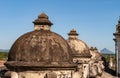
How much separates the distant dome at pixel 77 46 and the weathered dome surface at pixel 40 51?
33.3ft

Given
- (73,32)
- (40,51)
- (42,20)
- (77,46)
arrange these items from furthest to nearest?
(73,32) < (77,46) < (42,20) < (40,51)

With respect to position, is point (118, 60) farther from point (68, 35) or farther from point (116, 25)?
point (68, 35)

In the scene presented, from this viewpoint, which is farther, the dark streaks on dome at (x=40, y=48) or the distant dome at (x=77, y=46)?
the distant dome at (x=77, y=46)

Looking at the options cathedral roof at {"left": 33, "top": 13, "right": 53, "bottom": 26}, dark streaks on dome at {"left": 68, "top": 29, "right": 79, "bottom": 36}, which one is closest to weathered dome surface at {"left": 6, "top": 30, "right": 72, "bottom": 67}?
cathedral roof at {"left": 33, "top": 13, "right": 53, "bottom": 26}

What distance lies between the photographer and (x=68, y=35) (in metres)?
24.8

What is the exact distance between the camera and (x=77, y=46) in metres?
23.7

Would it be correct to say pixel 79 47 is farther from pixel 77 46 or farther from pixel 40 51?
pixel 40 51

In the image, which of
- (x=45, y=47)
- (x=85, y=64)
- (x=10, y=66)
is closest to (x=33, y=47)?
(x=45, y=47)

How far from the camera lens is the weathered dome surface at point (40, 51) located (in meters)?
12.2

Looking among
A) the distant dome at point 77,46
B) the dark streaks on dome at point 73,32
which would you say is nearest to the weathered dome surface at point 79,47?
the distant dome at point 77,46

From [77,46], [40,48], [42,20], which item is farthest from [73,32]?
[40,48]

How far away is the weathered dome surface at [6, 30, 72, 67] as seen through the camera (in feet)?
39.9

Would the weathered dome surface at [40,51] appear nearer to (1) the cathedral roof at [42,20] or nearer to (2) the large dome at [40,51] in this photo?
(2) the large dome at [40,51]

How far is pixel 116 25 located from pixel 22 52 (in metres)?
37.4
